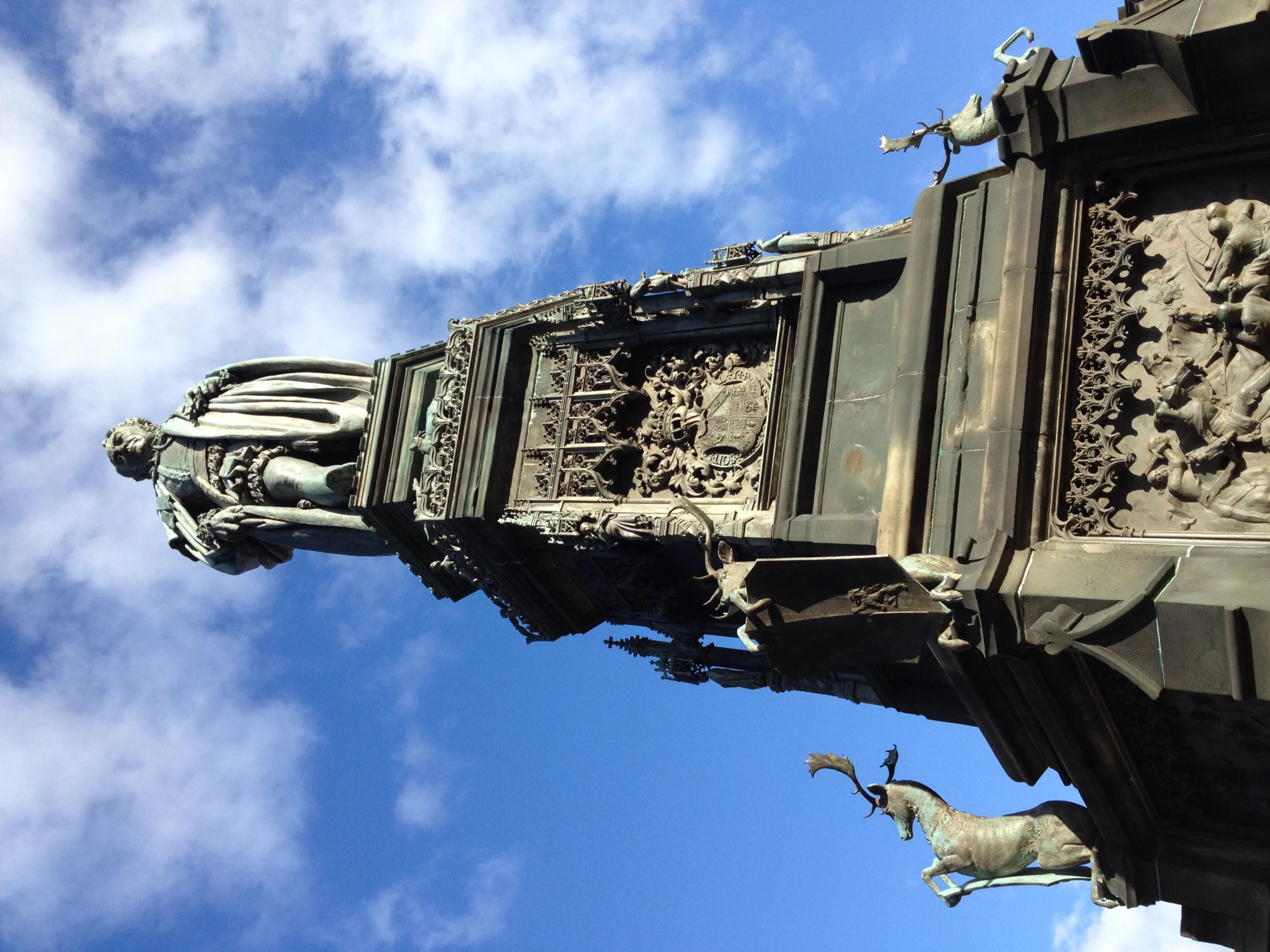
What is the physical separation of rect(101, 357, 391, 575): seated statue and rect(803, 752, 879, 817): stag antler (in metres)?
6.92

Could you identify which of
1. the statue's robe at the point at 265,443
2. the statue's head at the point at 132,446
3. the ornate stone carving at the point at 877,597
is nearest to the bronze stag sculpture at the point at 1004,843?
the ornate stone carving at the point at 877,597

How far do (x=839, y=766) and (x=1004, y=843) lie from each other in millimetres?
1742

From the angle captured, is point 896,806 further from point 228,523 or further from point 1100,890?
point 228,523

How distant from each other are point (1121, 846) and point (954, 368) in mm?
4694

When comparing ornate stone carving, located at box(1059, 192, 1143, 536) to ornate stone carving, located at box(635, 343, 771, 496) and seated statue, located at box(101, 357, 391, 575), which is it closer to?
ornate stone carving, located at box(635, 343, 771, 496)

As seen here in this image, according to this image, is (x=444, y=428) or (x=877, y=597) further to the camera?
(x=444, y=428)

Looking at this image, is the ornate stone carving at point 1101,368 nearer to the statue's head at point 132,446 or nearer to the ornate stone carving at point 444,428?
the ornate stone carving at point 444,428

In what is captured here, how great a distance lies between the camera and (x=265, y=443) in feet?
53.7

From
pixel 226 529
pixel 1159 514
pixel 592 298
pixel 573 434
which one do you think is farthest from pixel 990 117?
pixel 226 529

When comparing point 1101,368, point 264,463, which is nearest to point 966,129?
point 1101,368

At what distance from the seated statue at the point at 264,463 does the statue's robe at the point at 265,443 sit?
2 cm

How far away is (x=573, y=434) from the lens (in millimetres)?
13430

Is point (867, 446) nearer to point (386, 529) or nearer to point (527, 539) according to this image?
point (527, 539)

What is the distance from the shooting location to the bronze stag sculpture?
433 inches
